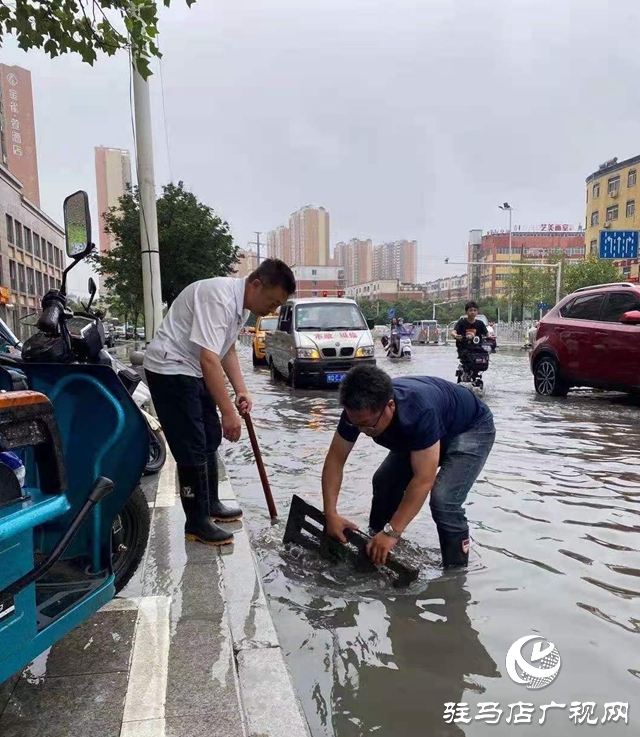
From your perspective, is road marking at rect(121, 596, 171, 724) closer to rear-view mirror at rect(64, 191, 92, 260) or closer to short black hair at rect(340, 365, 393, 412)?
short black hair at rect(340, 365, 393, 412)

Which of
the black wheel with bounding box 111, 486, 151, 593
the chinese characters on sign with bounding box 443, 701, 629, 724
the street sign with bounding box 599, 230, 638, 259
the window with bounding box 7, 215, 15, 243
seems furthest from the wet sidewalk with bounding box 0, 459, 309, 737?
the window with bounding box 7, 215, 15, 243

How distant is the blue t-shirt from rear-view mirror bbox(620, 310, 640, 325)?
6.06 meters

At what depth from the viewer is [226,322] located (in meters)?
3.42

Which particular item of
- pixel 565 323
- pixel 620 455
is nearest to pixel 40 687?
pixel 620 455

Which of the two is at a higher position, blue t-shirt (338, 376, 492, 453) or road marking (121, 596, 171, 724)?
blue t-shirt (338, 376, 492, 453)

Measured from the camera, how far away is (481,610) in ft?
9.92

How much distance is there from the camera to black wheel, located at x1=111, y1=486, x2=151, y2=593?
2.78 m

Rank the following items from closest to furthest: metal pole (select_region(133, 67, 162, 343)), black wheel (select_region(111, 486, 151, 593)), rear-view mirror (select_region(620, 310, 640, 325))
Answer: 1. black wheel (select_region(111, 486, 151, 593))
2. rear-view mirror (select_region(620, 310, 640, 325))
3. metal pole (select_region(133, 67, 162, 343))

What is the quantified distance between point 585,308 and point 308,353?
4.62 meters

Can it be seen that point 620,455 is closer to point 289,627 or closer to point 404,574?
point 404,574

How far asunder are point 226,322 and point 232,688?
184 centimetres

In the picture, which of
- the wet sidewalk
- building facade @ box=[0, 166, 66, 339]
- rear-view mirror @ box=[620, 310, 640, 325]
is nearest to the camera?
the wet sidewalk

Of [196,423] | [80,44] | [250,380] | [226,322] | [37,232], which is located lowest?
[250,380]

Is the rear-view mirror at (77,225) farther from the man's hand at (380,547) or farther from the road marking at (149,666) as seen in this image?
the man's hand at (380,547)
